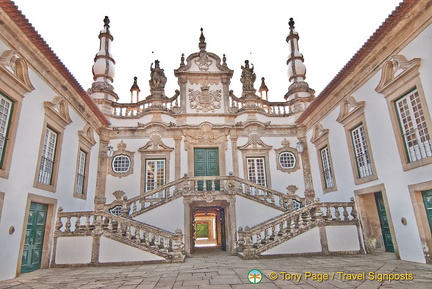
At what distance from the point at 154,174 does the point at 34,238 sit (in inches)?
218

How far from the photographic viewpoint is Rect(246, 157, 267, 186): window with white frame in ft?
41.8

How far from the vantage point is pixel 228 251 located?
1008cm

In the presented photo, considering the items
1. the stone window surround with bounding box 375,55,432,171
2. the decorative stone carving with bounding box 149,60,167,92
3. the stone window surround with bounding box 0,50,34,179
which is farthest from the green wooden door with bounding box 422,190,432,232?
the decorative stone carving with bounding box 149,60,167,92

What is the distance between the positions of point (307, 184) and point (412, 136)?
19.5 ft

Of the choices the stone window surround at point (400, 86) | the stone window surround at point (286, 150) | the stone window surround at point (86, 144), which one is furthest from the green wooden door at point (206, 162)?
the stone window surround at point (400, 86)

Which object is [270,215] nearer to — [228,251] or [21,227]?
[228,251]

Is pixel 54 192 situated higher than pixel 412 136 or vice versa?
pixel 412 136

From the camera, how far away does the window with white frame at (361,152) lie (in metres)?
8.83

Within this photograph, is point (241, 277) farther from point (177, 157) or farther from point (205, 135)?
point (205, 135)

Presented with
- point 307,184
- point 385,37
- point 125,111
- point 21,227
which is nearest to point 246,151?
point 307,184

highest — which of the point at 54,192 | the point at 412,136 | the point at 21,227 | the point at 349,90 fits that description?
the point at 349,90

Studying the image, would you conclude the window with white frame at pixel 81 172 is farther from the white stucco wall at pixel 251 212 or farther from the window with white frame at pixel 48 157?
the white stucco wall at pixel 251 212

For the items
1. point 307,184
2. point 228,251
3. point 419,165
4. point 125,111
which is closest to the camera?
point 419,165

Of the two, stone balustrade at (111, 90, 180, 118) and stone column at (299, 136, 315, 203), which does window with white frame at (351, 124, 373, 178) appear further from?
stone balustrade at (111, 90, 180, 118)
